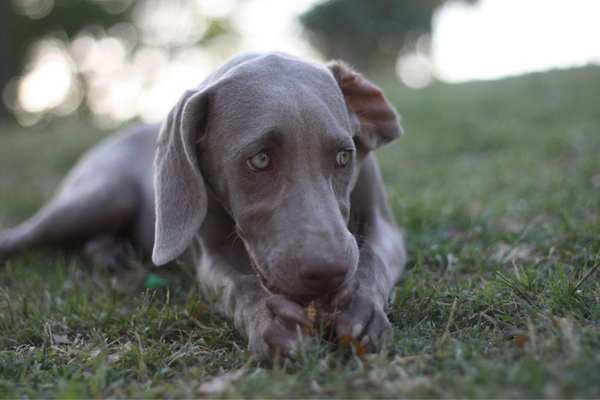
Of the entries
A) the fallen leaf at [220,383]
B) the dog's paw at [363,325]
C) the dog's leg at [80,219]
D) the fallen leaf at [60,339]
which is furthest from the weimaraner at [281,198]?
the dog's leg at [80,219]

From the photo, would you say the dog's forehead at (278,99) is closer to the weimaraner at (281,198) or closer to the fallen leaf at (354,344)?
the weimaraner at (281,198)

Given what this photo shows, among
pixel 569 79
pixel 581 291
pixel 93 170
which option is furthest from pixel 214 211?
pixel 569 79

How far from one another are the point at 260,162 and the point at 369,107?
808 mm

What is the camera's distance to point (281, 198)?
7.38 feet

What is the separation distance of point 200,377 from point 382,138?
144cm

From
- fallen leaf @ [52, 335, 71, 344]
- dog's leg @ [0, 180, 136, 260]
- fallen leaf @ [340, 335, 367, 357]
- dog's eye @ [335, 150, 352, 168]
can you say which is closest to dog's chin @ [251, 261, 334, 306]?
fallen leaf @ [340, 335, 367, 357]

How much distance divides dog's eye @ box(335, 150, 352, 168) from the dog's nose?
0.55 metres

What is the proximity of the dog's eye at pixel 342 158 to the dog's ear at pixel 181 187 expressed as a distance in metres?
0.53

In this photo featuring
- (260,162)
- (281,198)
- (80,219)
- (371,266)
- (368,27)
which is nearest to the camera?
(281,198)

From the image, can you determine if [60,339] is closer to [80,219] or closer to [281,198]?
[281,198]

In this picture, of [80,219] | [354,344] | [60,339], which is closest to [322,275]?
[354,344]

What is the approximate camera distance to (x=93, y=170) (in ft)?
15.1

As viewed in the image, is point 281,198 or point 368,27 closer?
point 281,198

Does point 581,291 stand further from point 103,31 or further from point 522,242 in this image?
point 103,31
